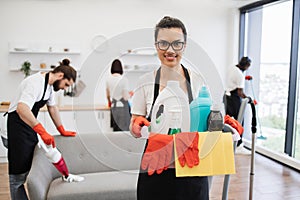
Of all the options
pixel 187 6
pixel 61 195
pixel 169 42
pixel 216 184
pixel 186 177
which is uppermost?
pixel 187 6

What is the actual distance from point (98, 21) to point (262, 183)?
3.20m

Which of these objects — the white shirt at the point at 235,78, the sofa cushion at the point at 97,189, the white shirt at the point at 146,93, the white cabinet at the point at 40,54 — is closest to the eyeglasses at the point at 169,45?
the white shirt at the point at 146,93

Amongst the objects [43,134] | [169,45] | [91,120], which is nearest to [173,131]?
[169,45]

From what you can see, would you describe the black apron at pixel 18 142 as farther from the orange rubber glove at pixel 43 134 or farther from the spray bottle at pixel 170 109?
the spray bottle at pixel 170 109

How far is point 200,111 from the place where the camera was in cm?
96

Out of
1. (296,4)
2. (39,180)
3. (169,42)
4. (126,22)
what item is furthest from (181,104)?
(126,22)

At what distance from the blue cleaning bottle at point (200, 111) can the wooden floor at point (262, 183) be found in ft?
6.67

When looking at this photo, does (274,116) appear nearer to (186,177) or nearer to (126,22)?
(126,22)

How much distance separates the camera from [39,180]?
6.11 ft

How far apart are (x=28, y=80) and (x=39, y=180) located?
2.23ft

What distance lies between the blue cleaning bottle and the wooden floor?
203cm

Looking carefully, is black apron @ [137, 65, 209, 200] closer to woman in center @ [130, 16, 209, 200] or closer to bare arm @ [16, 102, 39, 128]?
woman in center @ [130, 16, 209, 200]

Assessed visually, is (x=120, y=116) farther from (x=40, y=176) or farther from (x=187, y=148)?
(x=40, y=176)

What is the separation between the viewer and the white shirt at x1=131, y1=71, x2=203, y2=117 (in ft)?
3.25
